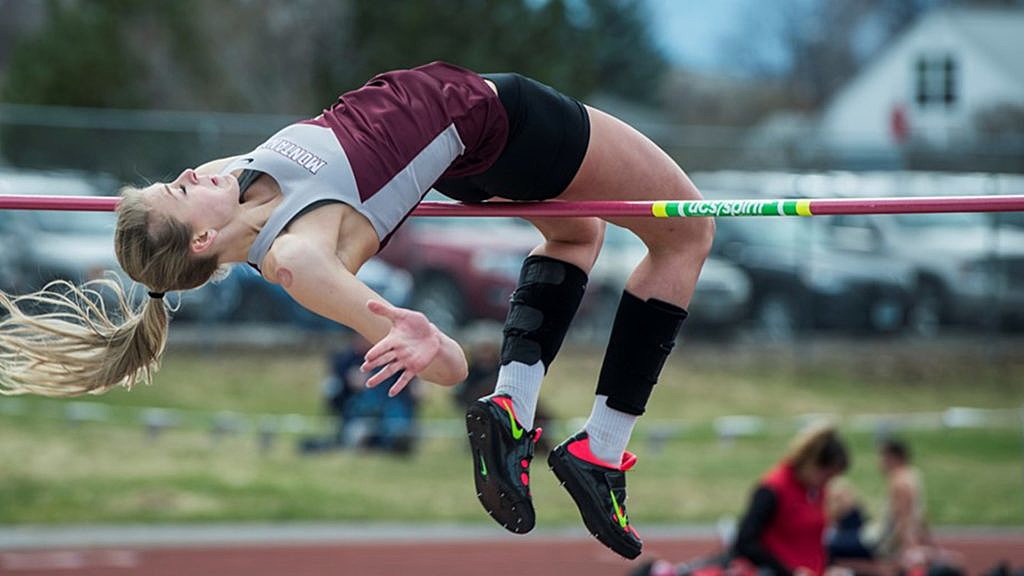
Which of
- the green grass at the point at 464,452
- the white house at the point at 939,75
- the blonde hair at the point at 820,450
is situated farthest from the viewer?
the white house at the point at 939,75

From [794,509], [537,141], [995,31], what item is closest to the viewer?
[537,141]

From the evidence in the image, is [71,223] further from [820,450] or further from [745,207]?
[745,207]

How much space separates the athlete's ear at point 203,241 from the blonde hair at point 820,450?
17.0 feet

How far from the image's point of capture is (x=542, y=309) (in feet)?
15.5

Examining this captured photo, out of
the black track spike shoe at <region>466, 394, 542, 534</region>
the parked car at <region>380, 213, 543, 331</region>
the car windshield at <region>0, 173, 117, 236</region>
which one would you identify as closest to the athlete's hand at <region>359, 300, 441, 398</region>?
the black track spike shoe at <region>466, 394, 542, 534</region>

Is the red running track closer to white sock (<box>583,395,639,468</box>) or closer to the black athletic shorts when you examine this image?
white sock (<box>583,395,639,468</box>)

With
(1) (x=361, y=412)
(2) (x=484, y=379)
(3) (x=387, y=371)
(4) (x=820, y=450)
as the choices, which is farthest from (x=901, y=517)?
(3) (x=387, y=371)

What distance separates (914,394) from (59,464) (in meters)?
9.43

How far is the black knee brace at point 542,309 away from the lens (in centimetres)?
469

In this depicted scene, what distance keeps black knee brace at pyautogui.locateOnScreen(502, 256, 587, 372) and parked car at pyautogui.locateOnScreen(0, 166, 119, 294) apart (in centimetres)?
1032

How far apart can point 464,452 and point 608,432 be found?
354 inches

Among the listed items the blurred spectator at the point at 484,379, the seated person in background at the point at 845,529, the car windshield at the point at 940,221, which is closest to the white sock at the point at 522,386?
the seated person in background at the point at 845,529

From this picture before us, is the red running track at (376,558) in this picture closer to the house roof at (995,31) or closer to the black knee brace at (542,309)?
the black knee brace at (542,309)

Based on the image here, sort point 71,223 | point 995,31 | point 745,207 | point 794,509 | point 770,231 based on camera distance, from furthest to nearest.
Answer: point 995,31
point 770,231
point 71,223
point 794,509
point 745,207
